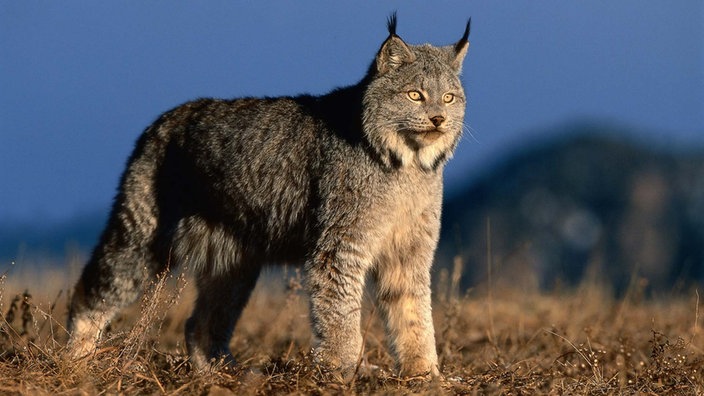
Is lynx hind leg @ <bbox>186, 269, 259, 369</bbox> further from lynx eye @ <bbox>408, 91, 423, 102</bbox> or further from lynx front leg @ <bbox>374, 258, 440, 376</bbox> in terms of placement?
lynx eye @ <bbox>408, 91, 423, 102</bbox>

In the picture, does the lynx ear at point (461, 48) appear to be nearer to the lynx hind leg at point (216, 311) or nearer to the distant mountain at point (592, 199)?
the lynx hind leg at point (216, 311)

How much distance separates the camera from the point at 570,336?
9.28 m

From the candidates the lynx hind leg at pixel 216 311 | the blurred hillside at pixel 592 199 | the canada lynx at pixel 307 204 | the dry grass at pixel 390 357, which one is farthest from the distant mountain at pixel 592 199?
the canada lynx at pixel 307 204

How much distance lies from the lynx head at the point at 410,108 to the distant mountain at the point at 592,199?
99.8 meters

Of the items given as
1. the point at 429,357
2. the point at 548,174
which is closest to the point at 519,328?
the point at 429,357

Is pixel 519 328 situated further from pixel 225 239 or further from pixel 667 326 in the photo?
pixel 225 239

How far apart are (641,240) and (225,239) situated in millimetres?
107886

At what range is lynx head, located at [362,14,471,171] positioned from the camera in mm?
7047

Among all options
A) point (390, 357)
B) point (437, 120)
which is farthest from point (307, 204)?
point (390, 357)

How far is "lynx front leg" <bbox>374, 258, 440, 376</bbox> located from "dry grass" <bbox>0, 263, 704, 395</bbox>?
0.29 m

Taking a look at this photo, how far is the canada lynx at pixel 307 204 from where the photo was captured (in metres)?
7.02

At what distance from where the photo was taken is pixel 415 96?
712 centimetres

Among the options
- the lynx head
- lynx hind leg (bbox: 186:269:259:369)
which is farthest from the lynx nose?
lynx hind leg (bbox: 186:269:259:369)

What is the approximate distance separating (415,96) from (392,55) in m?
0.40
